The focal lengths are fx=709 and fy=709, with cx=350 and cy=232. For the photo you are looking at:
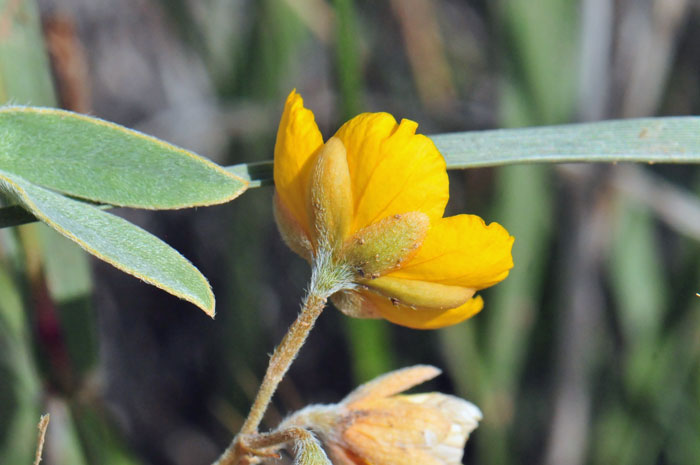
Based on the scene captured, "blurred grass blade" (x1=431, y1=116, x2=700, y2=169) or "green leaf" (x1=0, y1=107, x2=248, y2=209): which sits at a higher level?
"green leaf" (x1=0, y1=107, x2=248, y2=209)

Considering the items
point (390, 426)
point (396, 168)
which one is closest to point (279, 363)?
point (390, 426)

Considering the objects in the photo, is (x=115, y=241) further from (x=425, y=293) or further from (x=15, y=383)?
(x=15, y=383)

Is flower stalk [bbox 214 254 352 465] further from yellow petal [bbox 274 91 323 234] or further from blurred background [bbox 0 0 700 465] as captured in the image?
blurred background [bbox 0 0 700 465]

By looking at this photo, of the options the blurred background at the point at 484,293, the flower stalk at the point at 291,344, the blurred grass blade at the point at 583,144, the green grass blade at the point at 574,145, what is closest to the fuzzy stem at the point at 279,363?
the flower stalk at the point at 291,344

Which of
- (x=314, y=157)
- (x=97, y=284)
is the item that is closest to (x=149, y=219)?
(x=97, y=284)

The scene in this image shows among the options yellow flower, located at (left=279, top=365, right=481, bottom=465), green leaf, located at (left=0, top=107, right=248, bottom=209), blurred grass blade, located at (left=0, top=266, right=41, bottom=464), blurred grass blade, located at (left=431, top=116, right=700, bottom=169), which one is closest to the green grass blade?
blurred grass blade, located at (left=431, top=116, right=700, bottom=169)

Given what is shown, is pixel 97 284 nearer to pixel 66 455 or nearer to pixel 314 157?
pixel 66 455

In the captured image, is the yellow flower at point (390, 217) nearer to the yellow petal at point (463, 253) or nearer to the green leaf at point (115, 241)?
the yellow petal at point (463, 253)
